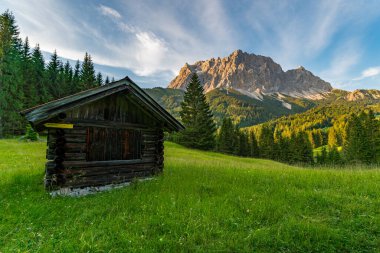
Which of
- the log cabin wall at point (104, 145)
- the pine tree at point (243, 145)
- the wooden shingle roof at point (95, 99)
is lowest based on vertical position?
the pine tree at point (243, 145)

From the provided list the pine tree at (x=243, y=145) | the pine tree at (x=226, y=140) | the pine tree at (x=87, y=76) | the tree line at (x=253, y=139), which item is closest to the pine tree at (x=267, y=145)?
the tree line at (x=253, y=139)

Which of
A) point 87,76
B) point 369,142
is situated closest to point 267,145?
point 369,142

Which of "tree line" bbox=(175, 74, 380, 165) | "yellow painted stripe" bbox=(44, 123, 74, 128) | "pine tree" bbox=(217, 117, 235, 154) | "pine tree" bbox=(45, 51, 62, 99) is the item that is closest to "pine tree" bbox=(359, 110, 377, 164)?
"tree line" bbox=(175, 74, 380, 165)

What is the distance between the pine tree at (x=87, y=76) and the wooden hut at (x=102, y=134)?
52.0m

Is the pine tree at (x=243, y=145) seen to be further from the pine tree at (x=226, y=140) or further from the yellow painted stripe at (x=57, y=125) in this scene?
the yellow painted stripe at (x=57, y=125)

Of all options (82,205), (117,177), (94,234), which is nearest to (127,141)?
(117,177)

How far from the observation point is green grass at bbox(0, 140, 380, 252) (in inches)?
199

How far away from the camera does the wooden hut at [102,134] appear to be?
893 cm

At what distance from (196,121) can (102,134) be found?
3649 centimetres

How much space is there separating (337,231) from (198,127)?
40709 mm

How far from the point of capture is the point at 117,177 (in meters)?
10.4

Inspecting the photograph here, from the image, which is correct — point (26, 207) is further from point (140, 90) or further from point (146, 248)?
point (140, 90)

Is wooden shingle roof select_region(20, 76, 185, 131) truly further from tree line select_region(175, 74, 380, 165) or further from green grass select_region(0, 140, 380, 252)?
tree line select_region(175, 74, 380, 165)

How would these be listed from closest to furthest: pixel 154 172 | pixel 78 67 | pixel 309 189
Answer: pixel 309 189 → pixel 154 172 → pixel 78 67
